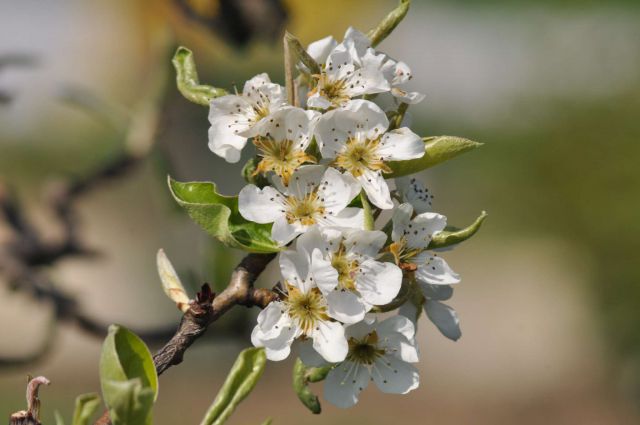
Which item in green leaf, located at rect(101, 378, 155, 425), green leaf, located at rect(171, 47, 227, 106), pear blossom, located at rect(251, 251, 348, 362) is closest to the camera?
green leaf, located at rect(101, 378, 155, 425)

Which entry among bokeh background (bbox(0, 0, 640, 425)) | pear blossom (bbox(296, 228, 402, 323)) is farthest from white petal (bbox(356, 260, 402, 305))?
bokeh background (bbox(0, 0, 640, 425))

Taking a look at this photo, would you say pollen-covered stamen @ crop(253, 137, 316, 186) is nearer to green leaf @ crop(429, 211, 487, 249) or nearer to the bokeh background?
green leaf @ crop(429, 211, 487, 249)

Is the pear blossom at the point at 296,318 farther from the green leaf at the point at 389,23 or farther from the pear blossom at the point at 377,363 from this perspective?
the green leaf at the point at 389,23

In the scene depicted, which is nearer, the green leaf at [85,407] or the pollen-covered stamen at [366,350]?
the green leaf at [85,407]

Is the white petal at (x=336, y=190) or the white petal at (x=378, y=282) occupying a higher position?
the white petal at (x=336, y=190)

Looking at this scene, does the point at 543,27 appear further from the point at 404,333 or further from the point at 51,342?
the point at 404,333

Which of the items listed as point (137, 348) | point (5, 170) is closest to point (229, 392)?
point (137, 348)

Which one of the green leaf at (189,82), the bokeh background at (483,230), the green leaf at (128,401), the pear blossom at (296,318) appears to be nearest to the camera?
the green leaf at (128,401)

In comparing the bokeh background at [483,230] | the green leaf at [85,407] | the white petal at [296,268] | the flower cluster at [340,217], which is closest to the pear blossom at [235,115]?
the flower cluster at [340,217]
